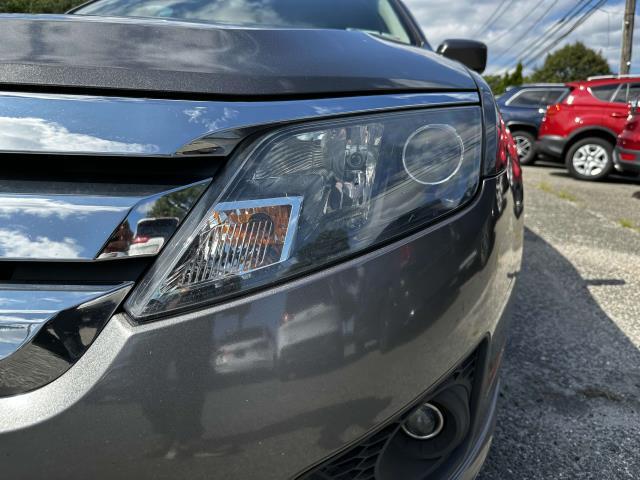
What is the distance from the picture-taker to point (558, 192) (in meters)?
7.24

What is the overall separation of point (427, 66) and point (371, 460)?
777mm

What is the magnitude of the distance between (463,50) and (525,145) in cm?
892

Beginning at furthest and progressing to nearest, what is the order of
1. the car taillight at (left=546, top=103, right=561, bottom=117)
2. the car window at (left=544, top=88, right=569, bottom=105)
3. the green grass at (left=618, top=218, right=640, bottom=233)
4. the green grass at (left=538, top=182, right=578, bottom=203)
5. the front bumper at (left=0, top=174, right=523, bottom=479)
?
the car window at (left=544, top=88, right=569, bottom=105) → the car taillight at (left=546, top=103, right=561, bottom=117) → the green grass at (left=538, top=182, right=578, bottom=203) → the green grass at (left=618, top=218, right=640, bottom=233) → the front bumper at (left=0, top=174, right=523, bottom=479)

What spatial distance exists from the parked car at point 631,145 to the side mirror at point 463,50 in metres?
5.72

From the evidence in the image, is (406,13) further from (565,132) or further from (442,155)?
(565,132)

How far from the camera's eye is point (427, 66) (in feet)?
3.77

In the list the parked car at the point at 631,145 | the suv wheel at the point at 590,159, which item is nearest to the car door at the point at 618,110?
the suv wheel at the point at 590,159

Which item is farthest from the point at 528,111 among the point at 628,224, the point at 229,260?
the point at 229,260

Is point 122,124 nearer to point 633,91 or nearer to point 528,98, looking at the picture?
point 633,91

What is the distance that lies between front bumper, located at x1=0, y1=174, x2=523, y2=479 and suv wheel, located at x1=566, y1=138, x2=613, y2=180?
8930 millimetres

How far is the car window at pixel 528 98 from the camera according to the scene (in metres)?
10.8

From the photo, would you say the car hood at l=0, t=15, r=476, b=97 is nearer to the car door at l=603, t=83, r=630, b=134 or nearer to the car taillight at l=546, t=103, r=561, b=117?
the car door at l=603, t=83, r=630, b=134

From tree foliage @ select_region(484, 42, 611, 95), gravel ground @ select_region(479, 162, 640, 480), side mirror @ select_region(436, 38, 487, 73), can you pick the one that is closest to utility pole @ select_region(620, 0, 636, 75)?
gravel ground @ select_region(479, 162, 640, 480)

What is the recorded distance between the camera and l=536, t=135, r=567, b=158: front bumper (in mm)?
9031
